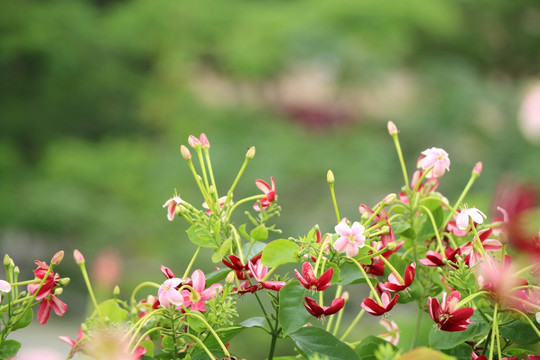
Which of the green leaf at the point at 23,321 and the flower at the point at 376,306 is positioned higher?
the flower at the point at 376,306

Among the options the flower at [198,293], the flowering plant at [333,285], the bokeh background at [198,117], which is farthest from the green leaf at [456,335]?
the bokeh background at [198,117]

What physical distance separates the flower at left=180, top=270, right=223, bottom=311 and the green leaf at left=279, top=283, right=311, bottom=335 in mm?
36

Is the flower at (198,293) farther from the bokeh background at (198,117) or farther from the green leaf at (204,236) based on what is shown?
the bokeh background at (198,117)

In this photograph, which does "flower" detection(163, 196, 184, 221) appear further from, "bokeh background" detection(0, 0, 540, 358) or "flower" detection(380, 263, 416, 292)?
"bokeh background" detection(0, 0, 540, 358)

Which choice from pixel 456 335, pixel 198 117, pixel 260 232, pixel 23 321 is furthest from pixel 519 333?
pixel 198 117

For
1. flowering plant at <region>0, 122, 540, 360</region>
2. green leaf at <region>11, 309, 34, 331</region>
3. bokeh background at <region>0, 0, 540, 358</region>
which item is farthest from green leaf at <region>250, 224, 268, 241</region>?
bokeh background at <region>0, 0, 540, 358</region>

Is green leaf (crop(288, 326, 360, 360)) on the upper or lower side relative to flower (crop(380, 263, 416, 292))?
lower

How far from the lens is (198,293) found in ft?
1.03

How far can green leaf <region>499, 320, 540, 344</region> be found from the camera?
31 cm

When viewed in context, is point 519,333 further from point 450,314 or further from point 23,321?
point 23,321

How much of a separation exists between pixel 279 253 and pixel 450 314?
81 millimetres

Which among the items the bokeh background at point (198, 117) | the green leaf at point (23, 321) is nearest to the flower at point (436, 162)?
the green leaf at point (23, 321)

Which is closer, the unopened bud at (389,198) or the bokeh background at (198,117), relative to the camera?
the unopened bud at (389,198)

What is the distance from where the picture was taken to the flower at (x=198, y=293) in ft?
1.02
